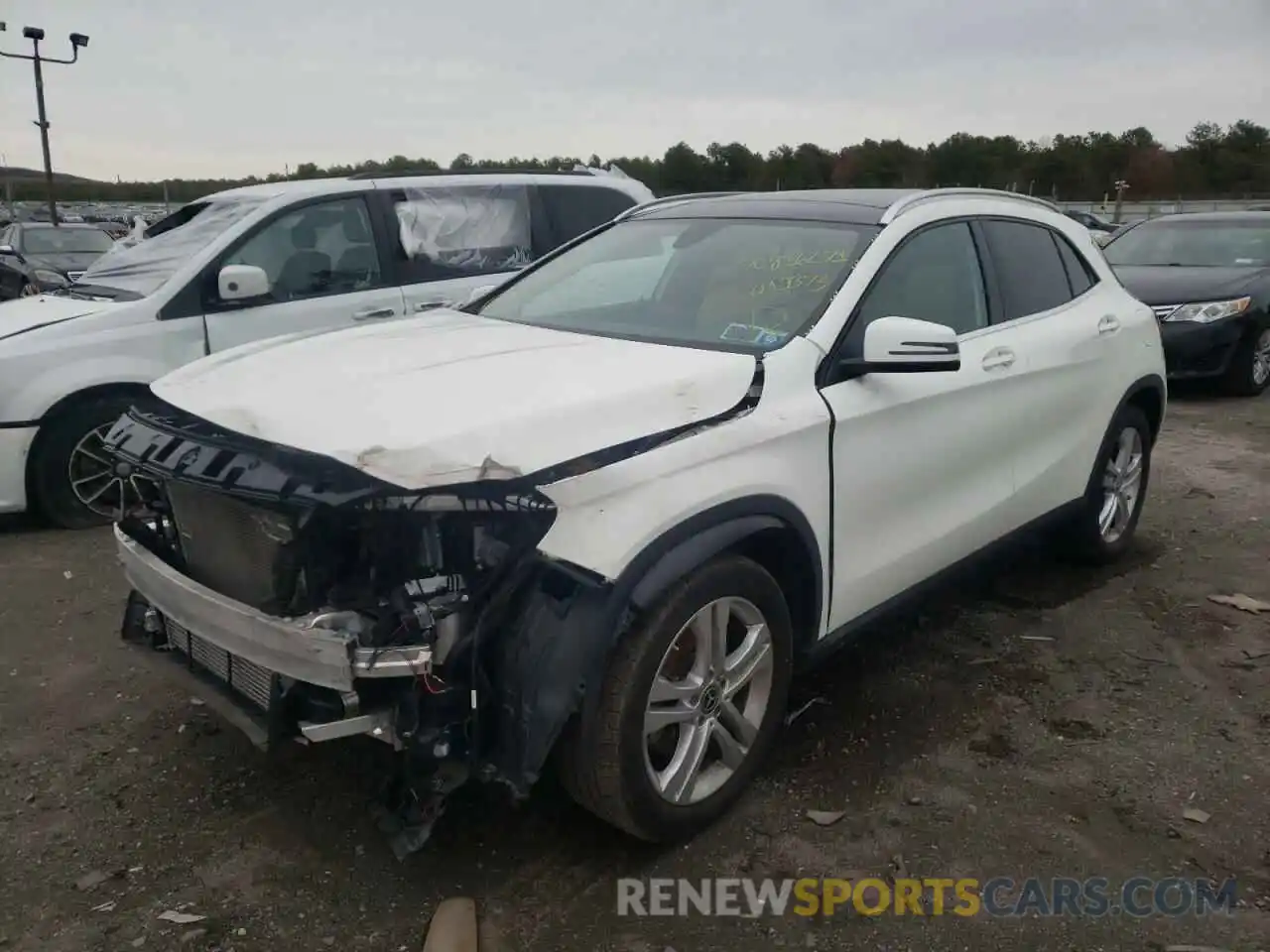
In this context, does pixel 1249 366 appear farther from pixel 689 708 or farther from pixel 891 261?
pixel 689 708

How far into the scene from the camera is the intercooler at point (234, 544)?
98.5 inches

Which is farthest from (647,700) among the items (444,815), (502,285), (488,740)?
(502,285)

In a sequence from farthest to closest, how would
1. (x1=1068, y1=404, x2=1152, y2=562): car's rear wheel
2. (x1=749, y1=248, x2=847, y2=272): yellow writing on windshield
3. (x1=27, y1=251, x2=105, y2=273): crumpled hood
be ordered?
1. (x1=27, y1=251, x2=105, y2=273): crumpled hood
2. (x1=1068, y1=404, x2=1152, y2=562): car's rear wheel
3. (x1=749, y1=248, x2=847, y2=272): yellow writing on windshield

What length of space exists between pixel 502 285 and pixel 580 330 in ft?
2.74

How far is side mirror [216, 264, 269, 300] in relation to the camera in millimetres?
5691

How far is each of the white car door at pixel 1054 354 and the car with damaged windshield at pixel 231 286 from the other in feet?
10.1

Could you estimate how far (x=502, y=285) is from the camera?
4242mm

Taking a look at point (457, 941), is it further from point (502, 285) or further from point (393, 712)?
point (502, 285)

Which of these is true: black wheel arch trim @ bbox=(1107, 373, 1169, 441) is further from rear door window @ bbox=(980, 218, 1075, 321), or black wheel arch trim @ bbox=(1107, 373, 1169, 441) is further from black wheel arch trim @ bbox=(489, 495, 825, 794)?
black wheel arch trim @ bbox=(489, 495, 825, 794)

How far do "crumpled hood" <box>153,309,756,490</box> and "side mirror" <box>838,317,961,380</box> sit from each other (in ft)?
1.28

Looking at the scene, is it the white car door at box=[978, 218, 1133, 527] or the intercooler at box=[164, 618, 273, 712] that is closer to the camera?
the intercooler at box=[164, 618, 273, 712]

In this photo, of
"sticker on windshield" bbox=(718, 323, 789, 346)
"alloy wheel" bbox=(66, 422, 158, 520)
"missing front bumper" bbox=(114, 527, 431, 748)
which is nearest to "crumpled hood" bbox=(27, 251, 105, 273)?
"alloy wheel" bbox=(66, 422, 158, 520)

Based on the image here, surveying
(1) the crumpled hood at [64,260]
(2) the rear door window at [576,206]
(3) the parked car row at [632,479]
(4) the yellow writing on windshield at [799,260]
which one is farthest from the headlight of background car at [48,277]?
(4) the yellow writing on windshield at [799,260]

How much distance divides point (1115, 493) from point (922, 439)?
2.13 m
